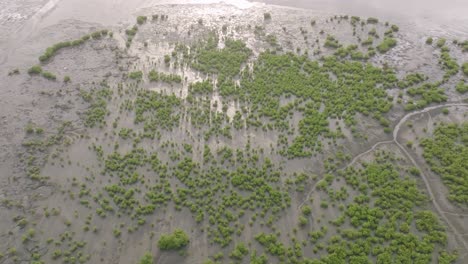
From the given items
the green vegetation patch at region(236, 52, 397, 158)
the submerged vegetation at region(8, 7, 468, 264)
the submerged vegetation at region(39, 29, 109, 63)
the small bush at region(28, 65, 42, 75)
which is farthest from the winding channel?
the submerged vegetation at region(39, 29, 109, 63)

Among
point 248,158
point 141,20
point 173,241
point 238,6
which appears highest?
point 238,6

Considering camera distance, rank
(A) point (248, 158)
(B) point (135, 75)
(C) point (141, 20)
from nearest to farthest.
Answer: (A) point (248, 158) → (B) point (135, 75) → (C) point (141, 20)

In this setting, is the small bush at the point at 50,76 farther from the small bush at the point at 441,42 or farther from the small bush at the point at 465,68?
the small bush at the point at 465,68

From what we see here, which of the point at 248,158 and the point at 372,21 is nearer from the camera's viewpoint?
the point at 248,158

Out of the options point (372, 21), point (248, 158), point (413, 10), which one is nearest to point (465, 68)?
point (372, 21)

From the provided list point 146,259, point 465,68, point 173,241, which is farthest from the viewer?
point 465,68

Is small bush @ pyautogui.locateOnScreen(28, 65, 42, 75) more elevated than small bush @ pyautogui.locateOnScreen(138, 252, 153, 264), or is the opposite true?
small bush @ pyautogui.locateOnScreen(28, 65, 42, 75)

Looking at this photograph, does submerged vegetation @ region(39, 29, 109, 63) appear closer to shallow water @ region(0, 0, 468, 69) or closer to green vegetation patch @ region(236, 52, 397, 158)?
shallow water @ region(0, 0, 468, 69)

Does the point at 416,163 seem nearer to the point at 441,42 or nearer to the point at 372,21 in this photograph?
the point at 441,42

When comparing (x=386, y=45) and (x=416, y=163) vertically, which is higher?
(x=386, y=45)

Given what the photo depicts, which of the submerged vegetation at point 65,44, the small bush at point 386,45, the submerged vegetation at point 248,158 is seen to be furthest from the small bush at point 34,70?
the small bush at point 386,45

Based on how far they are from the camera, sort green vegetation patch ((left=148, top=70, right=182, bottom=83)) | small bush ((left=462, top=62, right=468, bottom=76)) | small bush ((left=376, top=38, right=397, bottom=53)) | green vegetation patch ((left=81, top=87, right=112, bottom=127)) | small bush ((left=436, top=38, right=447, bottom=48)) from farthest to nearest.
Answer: small bush ((left=436, top=38, right=447, bottom=48))
small bush ((left=376, top=38, right=397, bottom=53))
small bush ((left=462, top=62, right=468, bottom=76))
green vegetation patch ((left=148, top=70, right=182, bottom=83))
green vegetation patch ((left=81, top=87, right=112, bottom=127))

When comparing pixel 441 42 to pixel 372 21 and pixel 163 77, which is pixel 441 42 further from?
pixel 163 77

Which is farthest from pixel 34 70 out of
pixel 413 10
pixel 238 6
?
pixel 413 10
